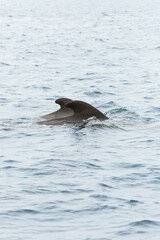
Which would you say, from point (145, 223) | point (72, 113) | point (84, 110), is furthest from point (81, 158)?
point (145, 223)

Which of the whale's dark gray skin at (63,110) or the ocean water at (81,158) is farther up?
the whale's dark gray skin at (63,110)

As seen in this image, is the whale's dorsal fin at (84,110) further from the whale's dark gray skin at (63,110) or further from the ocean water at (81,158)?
the whale's dark gray skin at (63,110)

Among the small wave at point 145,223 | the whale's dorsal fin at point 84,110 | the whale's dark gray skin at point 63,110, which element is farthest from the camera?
the whale's dark gray skin at point 63,110

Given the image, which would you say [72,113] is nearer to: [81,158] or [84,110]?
[84,110]

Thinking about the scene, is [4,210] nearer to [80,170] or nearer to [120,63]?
[80,170]

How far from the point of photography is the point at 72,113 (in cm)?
1791

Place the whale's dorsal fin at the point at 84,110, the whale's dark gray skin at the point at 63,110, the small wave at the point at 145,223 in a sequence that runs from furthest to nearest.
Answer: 1. the whale's dark gray skin at the point at 63,110
2. the whale's dorsal fin at the point at 84,110
3. the small wave at the point at 145,223

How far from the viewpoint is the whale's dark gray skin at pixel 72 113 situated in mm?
17219

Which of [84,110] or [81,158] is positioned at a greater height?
[84,110]

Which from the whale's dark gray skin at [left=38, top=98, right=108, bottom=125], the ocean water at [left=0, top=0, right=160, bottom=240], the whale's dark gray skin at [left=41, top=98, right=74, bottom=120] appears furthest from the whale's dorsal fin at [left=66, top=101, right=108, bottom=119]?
the whale's dark gray skin at [left=41, top=98, right=74, bottom=120]

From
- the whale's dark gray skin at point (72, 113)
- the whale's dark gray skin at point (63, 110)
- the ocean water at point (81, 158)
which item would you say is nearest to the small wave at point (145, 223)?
the ocean water at point (81, 158)

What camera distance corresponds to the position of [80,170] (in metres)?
14.3

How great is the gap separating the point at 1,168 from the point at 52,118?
12.9ft

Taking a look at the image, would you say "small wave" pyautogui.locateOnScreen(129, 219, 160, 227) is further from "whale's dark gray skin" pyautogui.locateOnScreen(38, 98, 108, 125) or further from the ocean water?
"whale's dark gray skin" pyautogui.locateOnScreen(38, 98, 108, 125)
